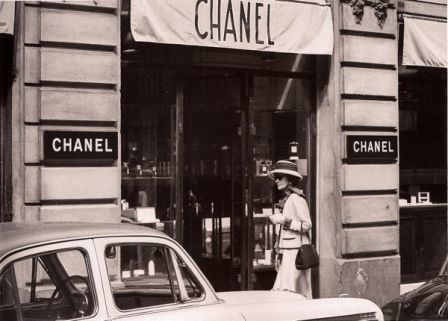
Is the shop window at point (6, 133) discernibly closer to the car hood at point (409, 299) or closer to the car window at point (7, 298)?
the car hood at point (409, 299)

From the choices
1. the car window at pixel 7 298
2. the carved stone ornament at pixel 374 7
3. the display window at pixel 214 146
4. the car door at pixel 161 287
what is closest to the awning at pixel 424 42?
the carved stone ornament at pixel 374 7

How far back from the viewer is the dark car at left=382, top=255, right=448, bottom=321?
6.35 m

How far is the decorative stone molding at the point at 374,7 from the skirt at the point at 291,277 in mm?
4057

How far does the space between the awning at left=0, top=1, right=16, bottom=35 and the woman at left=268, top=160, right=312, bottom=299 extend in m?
3.54

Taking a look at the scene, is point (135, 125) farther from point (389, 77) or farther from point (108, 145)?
point (389, 77)

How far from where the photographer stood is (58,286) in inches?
189

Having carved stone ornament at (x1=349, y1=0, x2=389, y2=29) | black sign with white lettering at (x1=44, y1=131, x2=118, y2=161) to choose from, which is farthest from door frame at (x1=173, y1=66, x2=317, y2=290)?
black sign with white lettering at (x1=44, y1=131, x2=118, y2=161)

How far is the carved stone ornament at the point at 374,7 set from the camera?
11.5 meters

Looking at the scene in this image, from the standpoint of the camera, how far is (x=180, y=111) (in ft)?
34.9

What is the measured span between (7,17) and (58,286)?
4827 mm

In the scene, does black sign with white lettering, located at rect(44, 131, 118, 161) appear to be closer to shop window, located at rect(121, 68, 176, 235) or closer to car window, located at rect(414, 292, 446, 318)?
shop window, located at rect(121, 68, 176, 235)

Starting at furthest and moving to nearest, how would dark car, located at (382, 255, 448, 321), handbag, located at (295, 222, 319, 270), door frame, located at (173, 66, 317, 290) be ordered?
door frame, located at (173, 66, 317, 290) < handbag, located at (295, 222, 319, 270) < dark car, located at (382, 255, 448, 321)

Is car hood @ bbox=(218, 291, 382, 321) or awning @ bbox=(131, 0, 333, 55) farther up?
awning @ bbox=(131, 0, 333, 55)

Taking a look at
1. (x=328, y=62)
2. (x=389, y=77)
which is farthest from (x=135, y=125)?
(x=389, y=77)
